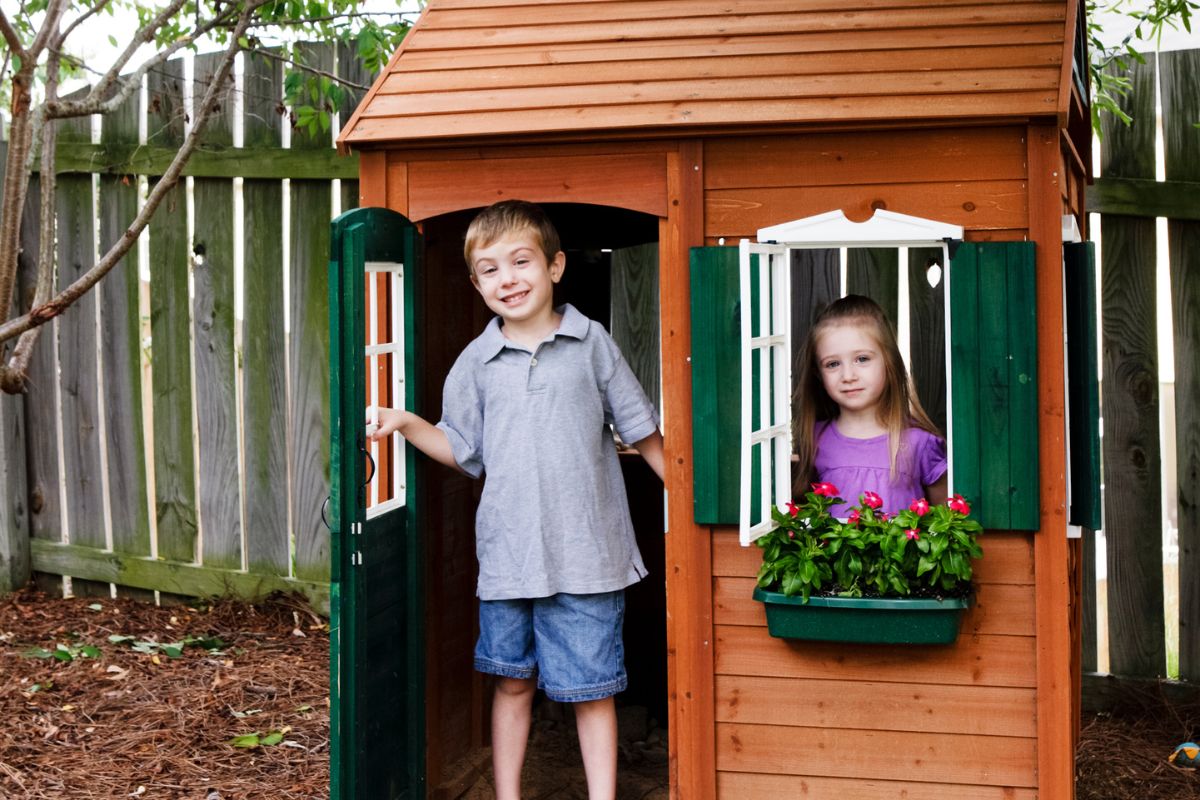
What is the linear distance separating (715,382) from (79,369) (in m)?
3.83

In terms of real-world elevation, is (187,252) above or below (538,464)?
above

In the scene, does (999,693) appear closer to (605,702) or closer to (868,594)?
(868,594)

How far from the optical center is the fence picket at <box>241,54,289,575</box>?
595 centimetres

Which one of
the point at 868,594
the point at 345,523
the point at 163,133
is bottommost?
the point at 868,594

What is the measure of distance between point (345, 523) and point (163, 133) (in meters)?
3.39

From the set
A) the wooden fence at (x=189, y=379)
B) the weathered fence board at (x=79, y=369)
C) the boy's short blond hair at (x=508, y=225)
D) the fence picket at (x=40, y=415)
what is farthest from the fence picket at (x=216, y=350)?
the boy's short blond hair at (x=508, y=225)

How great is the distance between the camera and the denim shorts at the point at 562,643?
3775 mm

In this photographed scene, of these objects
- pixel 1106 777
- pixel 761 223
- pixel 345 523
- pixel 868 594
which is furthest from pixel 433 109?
pixel 1106 777

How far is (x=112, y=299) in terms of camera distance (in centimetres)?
626

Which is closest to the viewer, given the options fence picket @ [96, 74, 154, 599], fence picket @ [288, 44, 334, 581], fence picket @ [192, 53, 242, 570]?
fence picket @ [288, 44, 334, 581]

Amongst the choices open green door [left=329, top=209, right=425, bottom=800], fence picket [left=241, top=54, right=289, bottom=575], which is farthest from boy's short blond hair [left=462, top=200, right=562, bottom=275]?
fence picket [left=241, top=54, right=289, bottom=575]

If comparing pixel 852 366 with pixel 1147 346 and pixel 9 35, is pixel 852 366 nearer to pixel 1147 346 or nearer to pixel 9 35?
pixel 1147 346

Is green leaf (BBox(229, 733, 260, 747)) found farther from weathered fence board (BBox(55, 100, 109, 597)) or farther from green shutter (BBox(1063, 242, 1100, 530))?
green shutter (BBox(1063, 242, 1100, 530))

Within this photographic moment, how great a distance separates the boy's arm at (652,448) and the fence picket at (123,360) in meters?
3.19
